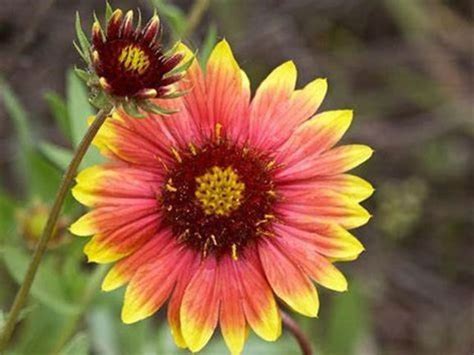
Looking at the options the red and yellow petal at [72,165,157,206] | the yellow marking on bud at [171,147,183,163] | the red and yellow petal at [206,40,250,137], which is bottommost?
the red and yellow petal at [72,165,157,206]

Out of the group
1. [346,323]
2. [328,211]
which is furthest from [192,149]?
[346,323]

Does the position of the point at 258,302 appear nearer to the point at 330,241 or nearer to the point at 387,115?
the point at 330,241

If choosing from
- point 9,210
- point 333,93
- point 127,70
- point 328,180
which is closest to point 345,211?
point 328,180

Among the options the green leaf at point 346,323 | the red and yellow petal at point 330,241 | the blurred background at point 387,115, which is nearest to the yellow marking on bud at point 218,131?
the red and yellow petal at point 330,241

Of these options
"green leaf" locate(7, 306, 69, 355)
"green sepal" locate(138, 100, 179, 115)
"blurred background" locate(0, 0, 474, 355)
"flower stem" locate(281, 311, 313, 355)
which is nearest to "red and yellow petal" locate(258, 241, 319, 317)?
"flower stem" locate(281, 311, 313, 355)

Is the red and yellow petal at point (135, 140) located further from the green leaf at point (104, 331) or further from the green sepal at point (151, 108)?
the green leaf at point (104, 331)

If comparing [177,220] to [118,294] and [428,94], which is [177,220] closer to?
[118,294]

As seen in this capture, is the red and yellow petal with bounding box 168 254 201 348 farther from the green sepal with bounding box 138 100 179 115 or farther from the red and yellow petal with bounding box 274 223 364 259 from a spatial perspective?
the green sepal with bounding box 138 100 179 115
